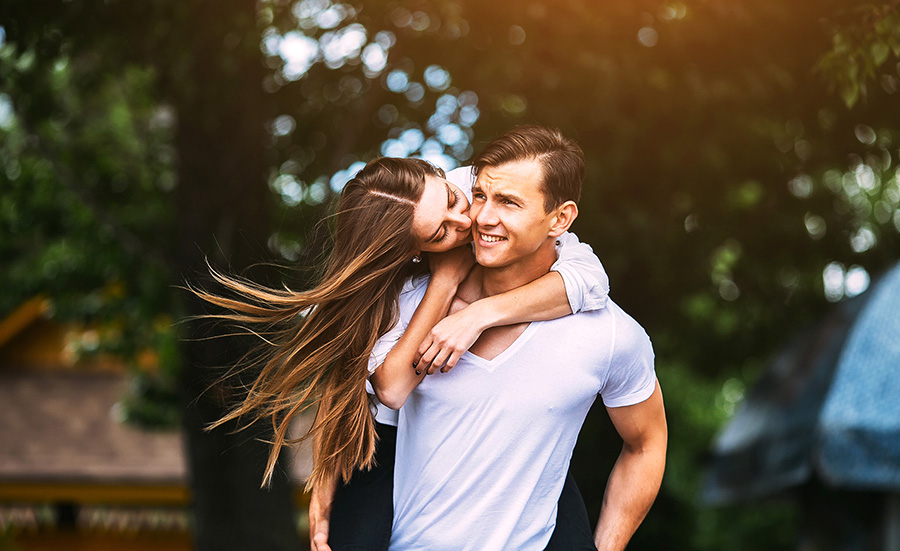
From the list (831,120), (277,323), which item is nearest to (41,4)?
(277,323)

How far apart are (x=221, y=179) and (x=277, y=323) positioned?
5.09m

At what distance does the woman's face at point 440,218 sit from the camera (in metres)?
2.72

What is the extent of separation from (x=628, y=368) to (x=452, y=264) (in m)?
0.63

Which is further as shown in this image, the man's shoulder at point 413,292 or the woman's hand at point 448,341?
the man's shoulder at point 413,292

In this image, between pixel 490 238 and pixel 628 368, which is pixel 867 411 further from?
pixel 490 238

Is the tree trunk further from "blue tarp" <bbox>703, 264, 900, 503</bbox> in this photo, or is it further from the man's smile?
the man's smile

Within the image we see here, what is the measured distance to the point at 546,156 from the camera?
2.75m

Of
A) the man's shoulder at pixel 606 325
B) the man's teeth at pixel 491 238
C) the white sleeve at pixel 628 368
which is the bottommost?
the white sleeve at pixel 628 368

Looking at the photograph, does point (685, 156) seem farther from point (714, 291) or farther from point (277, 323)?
point (277, 323)

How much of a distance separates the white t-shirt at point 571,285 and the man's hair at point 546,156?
193mm

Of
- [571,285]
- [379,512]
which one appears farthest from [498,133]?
[379,512]

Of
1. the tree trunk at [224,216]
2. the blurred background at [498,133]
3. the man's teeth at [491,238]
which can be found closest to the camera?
the man's teeth at [491,238]

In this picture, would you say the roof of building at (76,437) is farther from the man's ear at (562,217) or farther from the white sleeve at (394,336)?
the man's ear at (562,217)

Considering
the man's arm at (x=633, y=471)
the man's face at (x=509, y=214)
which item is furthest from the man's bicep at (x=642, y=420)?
the man's face at (x=509, y=214)
